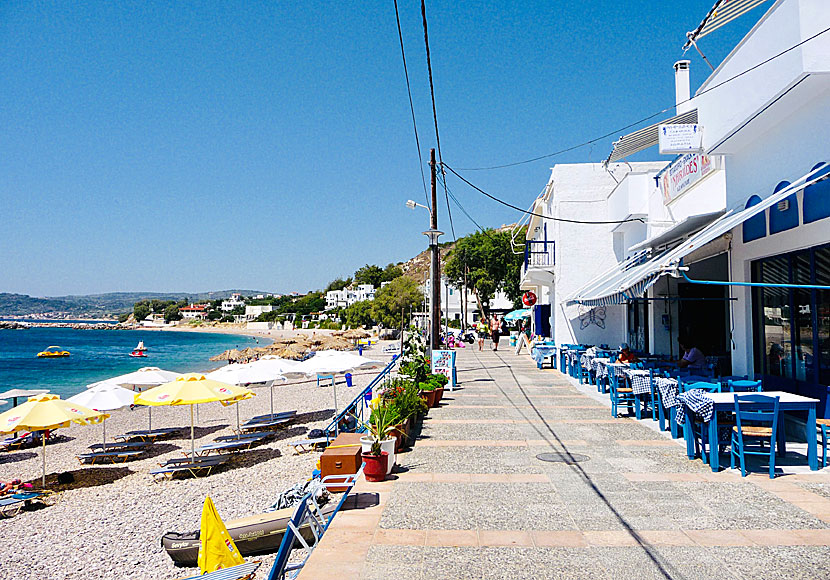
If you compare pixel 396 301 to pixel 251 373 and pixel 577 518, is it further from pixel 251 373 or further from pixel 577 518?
pixel 577 518

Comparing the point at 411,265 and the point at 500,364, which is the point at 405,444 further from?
the point at 411,265

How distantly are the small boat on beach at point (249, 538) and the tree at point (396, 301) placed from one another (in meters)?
75.9

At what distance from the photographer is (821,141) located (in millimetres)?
8055

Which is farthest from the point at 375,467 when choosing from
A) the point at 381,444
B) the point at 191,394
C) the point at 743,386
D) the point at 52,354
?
the point at 52,354

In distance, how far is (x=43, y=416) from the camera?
12266 mm

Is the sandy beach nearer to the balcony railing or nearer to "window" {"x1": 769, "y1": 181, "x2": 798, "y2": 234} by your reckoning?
"window" {"x1": 769, "y1": 181, "x2": 798, "y2": 234}

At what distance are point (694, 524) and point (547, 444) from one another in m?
3.72

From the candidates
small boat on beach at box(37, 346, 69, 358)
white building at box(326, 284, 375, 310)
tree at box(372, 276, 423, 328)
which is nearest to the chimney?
tree at box(372, 276, 423, 328)

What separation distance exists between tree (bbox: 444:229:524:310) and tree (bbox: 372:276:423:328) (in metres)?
23.4

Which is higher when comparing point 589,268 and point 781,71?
point 781,71

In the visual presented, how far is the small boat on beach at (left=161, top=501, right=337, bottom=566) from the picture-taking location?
728cm

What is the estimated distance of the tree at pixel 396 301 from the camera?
282ft

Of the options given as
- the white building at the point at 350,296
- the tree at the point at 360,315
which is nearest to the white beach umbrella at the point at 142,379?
the tree at the point at 360,315

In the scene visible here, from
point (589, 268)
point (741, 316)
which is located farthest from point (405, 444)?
point (589, 268)
